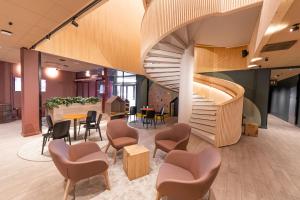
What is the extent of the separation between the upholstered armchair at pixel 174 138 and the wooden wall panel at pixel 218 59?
560cm

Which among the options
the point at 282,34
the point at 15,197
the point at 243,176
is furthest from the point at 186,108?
the point at 15,197

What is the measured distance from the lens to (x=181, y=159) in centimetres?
246

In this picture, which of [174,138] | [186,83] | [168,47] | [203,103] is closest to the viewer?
[174,138]

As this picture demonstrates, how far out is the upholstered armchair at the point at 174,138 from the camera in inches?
131

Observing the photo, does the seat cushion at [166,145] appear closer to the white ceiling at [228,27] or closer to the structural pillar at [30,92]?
the white ceiling at [228,27]

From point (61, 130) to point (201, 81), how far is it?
6421 millimetres

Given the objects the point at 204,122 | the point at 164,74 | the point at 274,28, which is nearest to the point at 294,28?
the point at 274,28

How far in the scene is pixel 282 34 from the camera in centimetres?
A: 323

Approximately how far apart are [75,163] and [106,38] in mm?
6881

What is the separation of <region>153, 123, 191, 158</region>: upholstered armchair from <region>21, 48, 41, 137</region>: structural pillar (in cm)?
451

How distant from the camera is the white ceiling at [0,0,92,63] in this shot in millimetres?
2426

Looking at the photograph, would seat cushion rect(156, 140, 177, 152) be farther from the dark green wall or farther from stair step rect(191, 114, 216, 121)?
the dark green wall

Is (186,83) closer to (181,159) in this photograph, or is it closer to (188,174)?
(181,159)

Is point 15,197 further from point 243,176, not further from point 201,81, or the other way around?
point 201,81
